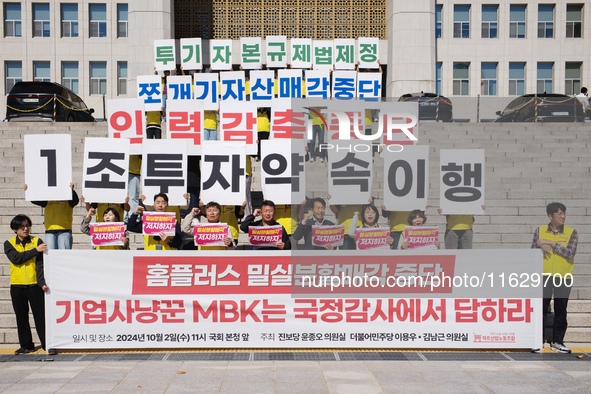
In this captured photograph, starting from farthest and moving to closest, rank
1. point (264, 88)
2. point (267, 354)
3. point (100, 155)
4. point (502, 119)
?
point (502, 119), point (264, 88), point (100, 155), point (267, 354)

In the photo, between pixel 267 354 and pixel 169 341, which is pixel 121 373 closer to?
pixel 169 341

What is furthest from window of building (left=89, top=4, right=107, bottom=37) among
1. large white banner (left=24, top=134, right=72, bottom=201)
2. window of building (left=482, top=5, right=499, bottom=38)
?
large white banner (left=24, top=134, right=72, bottom=201)

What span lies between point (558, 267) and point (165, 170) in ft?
17.8

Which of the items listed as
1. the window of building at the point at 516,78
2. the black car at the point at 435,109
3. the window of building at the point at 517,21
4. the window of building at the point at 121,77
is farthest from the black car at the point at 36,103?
the window of building at the point at 517,21

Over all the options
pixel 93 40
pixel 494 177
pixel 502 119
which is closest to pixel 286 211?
pixel 494 177

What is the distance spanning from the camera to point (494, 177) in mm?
11906

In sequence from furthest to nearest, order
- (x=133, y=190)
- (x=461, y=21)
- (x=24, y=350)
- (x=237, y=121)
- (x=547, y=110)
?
(x=461, y=21), (x=547, y=110), (x=133, y=190), (x=237, y=121), (x=24, y=350)

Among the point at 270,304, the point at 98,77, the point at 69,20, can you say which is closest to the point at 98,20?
the point at 69,20

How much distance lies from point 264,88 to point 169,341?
29.2ft

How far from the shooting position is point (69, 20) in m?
28.4

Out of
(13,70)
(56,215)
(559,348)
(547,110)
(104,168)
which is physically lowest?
(559,348)

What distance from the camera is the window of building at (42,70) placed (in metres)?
28.3

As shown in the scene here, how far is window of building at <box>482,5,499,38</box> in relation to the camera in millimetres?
28328

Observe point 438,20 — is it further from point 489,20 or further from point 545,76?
point 545,76
